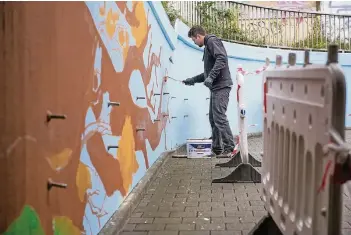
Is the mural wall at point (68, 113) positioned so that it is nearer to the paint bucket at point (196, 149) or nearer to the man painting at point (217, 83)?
the man painting at point (217, 83)

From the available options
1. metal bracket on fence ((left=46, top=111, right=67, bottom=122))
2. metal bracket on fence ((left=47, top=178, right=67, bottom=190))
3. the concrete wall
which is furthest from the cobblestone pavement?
metal bracket on fence ((left=46, top=111, right=67, bottom=122))

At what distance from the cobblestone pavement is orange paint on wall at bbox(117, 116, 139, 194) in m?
0.32

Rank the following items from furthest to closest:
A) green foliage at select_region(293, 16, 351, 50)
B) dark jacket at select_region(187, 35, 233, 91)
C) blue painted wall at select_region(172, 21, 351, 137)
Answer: green foliage at select_region(293, 16, 351, 50) → blue painted wall at select_region(172, 21, 351, 137) → dark jacket at select_region(187, 35, 233, 91)

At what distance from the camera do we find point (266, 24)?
14.3m

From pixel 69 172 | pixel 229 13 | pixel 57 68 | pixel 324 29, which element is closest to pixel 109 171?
pixel 69 172

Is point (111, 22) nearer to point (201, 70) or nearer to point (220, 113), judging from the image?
point (220, 113)

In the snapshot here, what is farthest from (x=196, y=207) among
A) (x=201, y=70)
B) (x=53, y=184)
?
(x=201, y=70)

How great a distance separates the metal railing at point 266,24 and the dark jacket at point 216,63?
10.6ft

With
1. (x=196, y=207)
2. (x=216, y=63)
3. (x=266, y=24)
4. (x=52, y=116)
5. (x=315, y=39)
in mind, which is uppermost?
(x=266, y=24)

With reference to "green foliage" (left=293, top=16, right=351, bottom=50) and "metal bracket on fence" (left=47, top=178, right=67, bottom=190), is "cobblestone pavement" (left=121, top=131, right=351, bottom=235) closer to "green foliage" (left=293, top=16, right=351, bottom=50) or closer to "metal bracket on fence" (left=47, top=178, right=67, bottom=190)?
"metal bracket on fence" (left=47, top=178, right=67, bottom=190)

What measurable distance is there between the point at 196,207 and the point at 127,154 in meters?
0.85

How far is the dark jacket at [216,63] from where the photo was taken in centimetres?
804

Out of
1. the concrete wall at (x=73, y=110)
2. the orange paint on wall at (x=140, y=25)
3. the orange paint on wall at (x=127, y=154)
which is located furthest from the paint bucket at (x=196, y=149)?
the orange paint on wall at (x=127, y=154)

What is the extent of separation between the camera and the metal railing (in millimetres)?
12586
